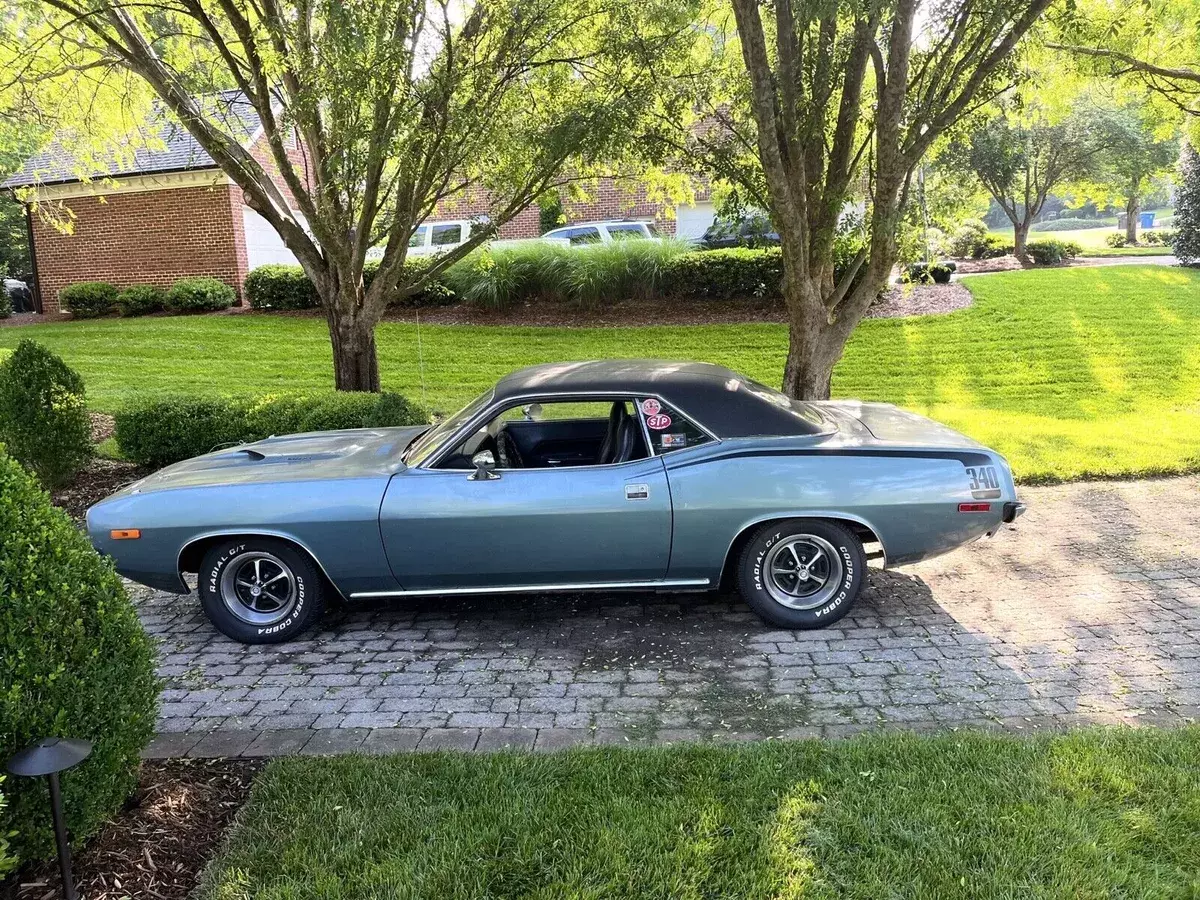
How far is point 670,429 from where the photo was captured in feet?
15.1

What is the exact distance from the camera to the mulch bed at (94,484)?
7.45 metres

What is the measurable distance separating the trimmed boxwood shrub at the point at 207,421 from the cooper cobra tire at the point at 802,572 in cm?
427

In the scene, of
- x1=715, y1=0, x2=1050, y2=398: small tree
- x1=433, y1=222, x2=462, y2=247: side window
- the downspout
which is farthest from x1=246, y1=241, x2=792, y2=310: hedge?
the downspout

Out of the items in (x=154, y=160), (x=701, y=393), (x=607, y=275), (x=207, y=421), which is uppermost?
(x=154, y=160)

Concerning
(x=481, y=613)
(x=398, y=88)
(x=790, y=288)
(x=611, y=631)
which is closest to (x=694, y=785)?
(x=611, y=631)

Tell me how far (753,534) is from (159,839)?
299 cm

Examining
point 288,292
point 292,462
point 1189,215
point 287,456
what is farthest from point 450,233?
point 1189,215

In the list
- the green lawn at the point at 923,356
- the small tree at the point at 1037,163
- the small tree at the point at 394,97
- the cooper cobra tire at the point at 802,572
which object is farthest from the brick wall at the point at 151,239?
the small tree at the point at 1037,163

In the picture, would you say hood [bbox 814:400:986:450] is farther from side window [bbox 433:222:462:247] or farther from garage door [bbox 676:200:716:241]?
garage door [bbox 676:200:716:241]

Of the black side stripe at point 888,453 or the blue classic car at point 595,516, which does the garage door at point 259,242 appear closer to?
the blue classic car at point 595,516

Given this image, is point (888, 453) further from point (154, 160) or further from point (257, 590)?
point (154, 160)

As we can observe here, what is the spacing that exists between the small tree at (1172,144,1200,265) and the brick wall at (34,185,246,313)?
22099 mm

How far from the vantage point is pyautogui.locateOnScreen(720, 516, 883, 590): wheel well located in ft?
14.8

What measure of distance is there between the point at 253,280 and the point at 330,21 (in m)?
12.5
